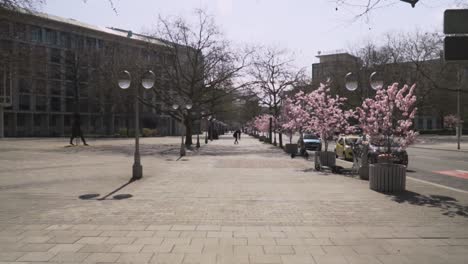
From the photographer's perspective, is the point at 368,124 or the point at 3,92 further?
the point at 3,92

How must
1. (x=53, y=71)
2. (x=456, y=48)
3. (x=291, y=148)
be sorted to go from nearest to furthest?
(x=456, y=48)
(x=291, y=148)
(x=53, y=71)

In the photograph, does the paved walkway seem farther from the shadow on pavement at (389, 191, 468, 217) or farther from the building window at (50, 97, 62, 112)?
the building window at (50, 97, 62, 112)

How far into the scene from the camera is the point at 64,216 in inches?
310

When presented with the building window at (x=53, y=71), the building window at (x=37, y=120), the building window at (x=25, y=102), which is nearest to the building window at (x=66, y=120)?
the building window at (x=37, y=120)

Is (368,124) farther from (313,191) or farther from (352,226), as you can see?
(352,226)

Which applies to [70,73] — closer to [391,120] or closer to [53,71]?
[53,71]

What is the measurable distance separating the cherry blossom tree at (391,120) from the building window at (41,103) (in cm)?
7294

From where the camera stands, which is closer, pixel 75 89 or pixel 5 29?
pixel 5 29

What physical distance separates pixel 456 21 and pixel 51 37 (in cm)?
7767

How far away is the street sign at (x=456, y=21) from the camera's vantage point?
5469 millimetres

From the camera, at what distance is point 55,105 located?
78.4 meters

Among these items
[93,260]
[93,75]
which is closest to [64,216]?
[93,260]

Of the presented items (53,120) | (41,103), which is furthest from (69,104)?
(41,103)

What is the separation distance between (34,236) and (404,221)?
241 inches
